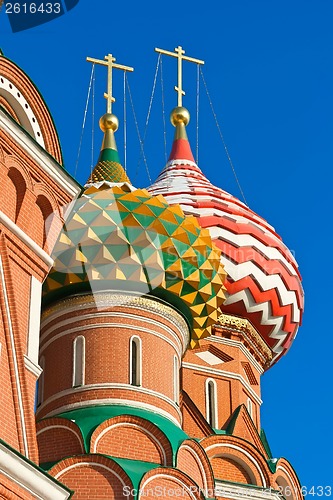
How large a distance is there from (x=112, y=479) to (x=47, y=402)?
74.3 inches

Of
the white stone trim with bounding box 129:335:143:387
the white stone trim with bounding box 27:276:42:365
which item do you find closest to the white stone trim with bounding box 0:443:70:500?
the white stone trim with bounding box 27:276:42:365

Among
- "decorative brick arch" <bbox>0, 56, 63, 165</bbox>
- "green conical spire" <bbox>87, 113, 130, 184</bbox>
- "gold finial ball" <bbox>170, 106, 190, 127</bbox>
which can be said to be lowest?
"decorative brick arch" <bbox>0, 56, 63, 165</bbox>

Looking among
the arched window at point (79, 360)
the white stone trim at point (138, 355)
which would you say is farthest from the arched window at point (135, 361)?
the arched window at point (79, 360)

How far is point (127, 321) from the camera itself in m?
15.9

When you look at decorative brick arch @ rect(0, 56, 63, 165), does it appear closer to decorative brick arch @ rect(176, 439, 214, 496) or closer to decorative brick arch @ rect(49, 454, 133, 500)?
decorative brick arch @ rect(49, 454, 133, 500)

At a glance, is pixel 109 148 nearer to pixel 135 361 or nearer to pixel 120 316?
pixel 120 316

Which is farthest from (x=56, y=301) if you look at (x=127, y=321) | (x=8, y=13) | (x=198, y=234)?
(x=8, y=13)

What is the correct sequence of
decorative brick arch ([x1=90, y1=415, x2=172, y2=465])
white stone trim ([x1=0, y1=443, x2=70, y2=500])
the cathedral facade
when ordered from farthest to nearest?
1. decorative brick arch ([x1=90, y1=415, x2=172, y2=465])
2. the cathedral facade
3. white stone trim ([x1=0, y1=443, x2=70, y2=500])

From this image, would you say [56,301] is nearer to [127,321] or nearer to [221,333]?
[127,321]

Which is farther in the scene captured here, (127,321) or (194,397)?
(194,397)

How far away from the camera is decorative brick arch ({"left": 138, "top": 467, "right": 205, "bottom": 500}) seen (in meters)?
14.4

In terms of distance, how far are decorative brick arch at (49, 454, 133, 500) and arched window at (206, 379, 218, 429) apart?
14.3 feet

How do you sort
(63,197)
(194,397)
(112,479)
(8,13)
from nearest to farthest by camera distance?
(8,13)
(63,197)
(112,479)
(194,397)

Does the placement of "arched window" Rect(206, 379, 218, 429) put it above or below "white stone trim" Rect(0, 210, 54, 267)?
above
